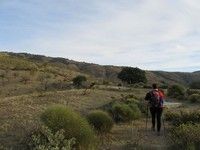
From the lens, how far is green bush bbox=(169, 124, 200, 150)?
48.0 ft

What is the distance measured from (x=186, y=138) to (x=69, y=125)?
11.5 feet

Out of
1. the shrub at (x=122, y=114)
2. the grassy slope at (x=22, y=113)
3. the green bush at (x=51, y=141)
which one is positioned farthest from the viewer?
the shrub at (x=122, y=114)

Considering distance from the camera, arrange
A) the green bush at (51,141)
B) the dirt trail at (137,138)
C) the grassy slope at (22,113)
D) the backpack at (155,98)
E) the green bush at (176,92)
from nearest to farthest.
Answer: the green bush at (51,141)
the dirt trail at (137,138)
the grassy slope at (22,113)
the backpack at (155,98)
the green bush at (176,92)

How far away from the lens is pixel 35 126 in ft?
52.3

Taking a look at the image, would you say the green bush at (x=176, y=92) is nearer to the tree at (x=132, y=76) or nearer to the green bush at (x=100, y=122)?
the green bush at (x=100, y=122)

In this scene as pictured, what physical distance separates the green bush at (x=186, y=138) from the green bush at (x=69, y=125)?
2571 millimetres

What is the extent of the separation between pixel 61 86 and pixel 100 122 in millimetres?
30520

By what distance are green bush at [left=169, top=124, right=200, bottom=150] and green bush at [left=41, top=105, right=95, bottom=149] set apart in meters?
2.57

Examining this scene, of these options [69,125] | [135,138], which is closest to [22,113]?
[135,138]

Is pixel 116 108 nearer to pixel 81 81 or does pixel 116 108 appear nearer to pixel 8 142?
pixel 8 142

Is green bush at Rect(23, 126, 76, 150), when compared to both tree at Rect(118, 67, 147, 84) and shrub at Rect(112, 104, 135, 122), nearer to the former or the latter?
shrub at Rect(112, 104, 135, 122)

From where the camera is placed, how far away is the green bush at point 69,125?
575 inches

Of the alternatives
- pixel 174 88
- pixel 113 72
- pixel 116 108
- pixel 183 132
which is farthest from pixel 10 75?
pixel 113 72

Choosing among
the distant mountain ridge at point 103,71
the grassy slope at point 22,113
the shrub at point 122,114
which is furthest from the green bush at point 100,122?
the distant mountain ridge at point 103,71
